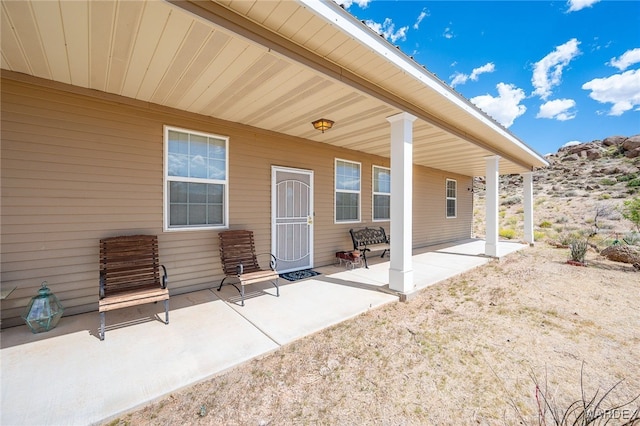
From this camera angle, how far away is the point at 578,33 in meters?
12.0

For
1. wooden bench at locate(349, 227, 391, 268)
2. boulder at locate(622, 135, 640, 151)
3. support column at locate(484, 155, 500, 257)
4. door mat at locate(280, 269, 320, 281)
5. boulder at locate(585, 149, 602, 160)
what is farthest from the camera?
boulder at locate(585, 149, 602, 160)

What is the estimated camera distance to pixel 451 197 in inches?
400

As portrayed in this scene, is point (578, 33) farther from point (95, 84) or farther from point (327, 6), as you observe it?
point (95, 84)

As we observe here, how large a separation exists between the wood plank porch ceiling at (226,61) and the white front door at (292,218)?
1.13 meters

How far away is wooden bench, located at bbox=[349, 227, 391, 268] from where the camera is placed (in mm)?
6035

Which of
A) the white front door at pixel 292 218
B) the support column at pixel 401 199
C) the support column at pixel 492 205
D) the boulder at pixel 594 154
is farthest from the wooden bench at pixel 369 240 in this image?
the boulder at pixel 594 154

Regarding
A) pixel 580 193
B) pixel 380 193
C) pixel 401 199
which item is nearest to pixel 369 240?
pixel 380 193

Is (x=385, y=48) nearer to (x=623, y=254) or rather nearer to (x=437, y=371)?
(x=437, y=371)

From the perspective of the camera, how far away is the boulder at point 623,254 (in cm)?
639

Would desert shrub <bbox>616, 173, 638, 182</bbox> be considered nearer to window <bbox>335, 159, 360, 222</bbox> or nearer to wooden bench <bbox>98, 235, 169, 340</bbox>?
window <bbox>335, 159, 360, 222</bbox>

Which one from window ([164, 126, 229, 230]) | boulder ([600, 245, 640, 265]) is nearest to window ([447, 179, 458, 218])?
boulder ([600, 245, 640, 265])

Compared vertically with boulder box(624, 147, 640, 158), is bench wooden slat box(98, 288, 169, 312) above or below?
below

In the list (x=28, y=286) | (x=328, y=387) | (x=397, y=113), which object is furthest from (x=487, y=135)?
(x=28, y=286)

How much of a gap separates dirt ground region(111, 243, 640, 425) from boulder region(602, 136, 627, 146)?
1357 inches
